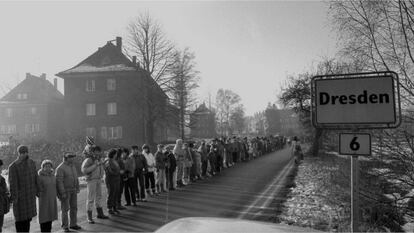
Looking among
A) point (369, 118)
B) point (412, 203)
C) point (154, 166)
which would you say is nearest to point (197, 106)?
point (154, 166)

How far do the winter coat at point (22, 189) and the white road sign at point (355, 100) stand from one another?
18.7ft

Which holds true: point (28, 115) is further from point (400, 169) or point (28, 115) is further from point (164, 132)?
point (400, 169)

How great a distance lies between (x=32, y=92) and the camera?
5872 cm

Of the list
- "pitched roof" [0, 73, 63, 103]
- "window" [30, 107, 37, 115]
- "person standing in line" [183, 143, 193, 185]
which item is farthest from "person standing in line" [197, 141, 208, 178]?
"window" [30, 107, 37, 115]

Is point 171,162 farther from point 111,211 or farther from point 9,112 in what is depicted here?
point 9,112

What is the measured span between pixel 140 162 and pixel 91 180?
272 centimetres

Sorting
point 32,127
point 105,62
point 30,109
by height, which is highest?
point 105,62

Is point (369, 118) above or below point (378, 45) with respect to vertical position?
below

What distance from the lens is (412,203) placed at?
8.54 m

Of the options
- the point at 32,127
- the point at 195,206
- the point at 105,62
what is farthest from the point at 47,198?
the point at 32,127

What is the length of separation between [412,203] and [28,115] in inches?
2320

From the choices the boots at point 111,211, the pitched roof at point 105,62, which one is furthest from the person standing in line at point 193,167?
the pitched roof at point 105,62

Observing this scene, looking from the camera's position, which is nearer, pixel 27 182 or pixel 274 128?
pixel 27 182

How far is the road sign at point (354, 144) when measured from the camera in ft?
12.9
